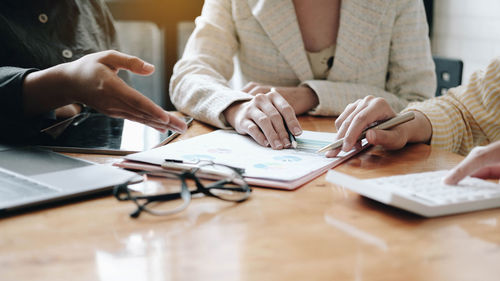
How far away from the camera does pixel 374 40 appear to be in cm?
127

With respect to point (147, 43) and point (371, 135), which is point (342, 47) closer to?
point (371, 135)

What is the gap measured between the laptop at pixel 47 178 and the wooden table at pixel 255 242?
0.05 ft

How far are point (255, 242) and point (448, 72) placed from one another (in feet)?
4.09

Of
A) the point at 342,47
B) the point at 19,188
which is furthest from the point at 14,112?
the point at 342,47

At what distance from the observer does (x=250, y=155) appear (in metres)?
0.74

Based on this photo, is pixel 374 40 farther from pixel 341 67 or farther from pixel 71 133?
pixel 71 133

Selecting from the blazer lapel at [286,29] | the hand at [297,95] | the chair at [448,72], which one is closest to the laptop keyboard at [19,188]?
the hand at [297,95]

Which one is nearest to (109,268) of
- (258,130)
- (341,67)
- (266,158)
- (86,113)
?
(266,158)

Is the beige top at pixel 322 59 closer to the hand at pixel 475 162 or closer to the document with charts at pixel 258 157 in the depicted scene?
the document with charts at pixel 258 157

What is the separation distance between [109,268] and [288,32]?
3.23 ft

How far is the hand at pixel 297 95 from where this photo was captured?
3.67 ft

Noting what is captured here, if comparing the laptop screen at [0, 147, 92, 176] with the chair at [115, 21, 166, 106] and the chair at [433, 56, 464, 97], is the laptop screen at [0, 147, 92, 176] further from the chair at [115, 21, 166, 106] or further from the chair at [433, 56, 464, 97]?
the chair at [115, 21, 166, 106]

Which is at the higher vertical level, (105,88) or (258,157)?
(105,88)

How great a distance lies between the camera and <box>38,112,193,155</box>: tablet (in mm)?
791
